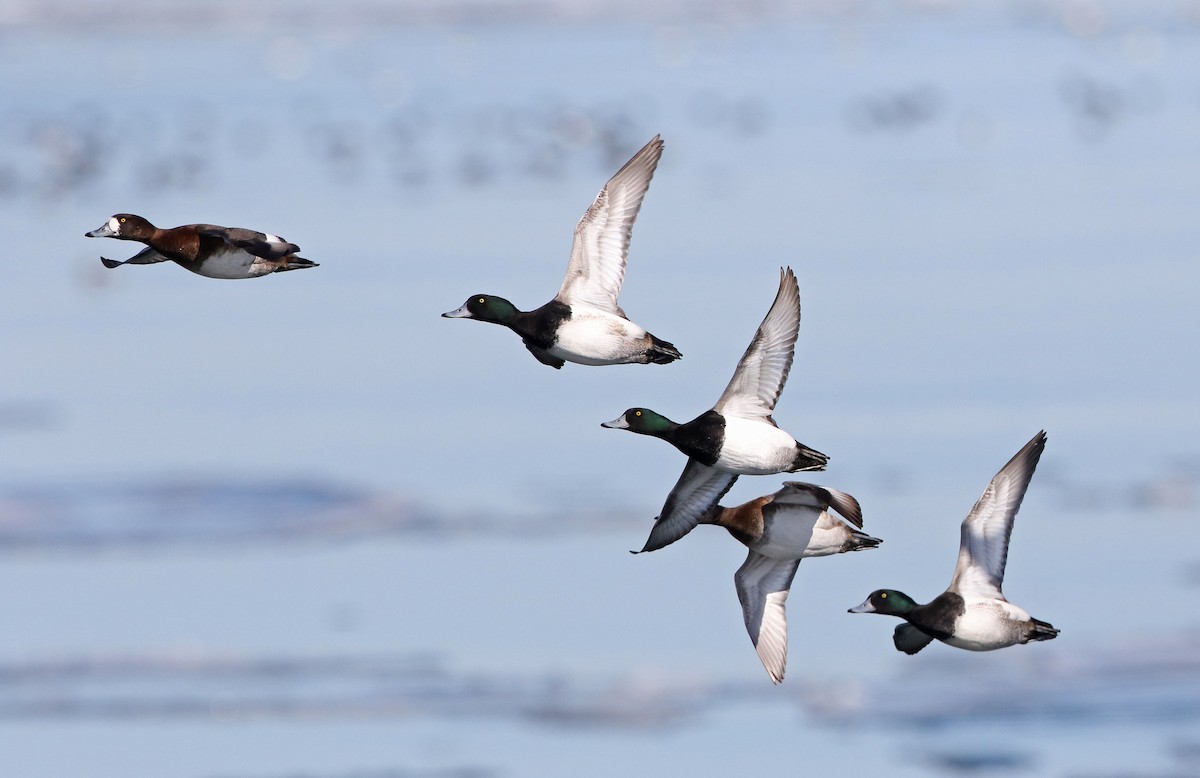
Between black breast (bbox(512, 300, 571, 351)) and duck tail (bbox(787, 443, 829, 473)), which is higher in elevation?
black breast (bbox(512, 300, 571, 351))

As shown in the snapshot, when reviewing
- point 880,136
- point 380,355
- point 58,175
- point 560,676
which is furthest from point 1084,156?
point 560,676

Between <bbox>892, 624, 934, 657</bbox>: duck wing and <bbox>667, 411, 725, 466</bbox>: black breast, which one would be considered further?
<bbox>667, 411, 725, 466</bbox>: black breast

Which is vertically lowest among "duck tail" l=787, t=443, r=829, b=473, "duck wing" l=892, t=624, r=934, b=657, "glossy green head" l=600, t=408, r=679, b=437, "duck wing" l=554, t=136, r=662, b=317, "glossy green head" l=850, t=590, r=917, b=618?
"duck wing" l=892, t=624, r=934, b=657

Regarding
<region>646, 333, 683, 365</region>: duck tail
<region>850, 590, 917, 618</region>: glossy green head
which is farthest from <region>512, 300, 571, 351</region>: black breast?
<region>850, 590, 917, 618</region>: glossy green head

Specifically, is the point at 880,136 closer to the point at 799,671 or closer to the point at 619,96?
the point at 619,96

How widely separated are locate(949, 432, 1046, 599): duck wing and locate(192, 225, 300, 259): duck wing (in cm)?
372

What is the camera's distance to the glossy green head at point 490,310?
35.9 feet

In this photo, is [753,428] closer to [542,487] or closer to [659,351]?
[659,351]

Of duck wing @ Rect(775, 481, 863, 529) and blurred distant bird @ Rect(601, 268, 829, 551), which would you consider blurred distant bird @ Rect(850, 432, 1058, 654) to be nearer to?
duck wing @ Rect(775, 481, 863, 529)

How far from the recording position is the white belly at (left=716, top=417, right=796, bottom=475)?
34.0ft

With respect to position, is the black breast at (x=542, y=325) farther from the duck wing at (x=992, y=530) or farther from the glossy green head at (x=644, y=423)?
the duck wing at (x=992, y=530)

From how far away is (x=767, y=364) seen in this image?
10.5 meters

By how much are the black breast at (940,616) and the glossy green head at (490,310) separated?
8.88 ft

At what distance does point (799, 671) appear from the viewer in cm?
2809
